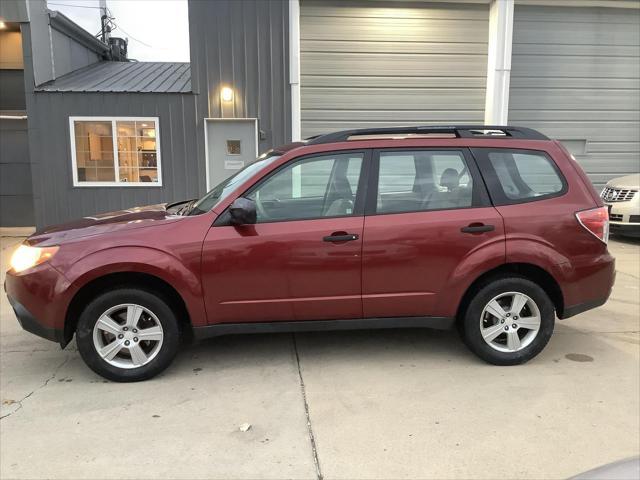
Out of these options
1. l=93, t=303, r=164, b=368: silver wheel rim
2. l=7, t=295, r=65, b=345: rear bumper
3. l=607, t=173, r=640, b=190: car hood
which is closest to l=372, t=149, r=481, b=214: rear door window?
l=93, t=303, r=164, b=368: silver wheel rim

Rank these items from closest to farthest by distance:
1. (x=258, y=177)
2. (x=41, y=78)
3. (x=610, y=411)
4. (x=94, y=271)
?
(x=610, y=411) < (x=94, y=271) < (x=258, y=177) < (x=41, y=78)

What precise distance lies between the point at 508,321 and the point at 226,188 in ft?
8.04

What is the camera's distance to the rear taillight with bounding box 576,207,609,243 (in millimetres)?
4039

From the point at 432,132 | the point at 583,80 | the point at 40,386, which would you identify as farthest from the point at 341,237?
the point at 583,80

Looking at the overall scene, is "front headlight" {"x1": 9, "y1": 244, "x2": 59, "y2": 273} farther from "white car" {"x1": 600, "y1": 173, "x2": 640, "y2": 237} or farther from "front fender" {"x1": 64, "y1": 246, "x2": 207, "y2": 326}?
"white car" {"x1": 600, "y1": 173, "x2": 640, "y2": 237}

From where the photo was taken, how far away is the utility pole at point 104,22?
54.9 ft

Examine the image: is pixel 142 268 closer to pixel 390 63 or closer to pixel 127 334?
pixel 127 334

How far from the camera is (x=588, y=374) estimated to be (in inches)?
158

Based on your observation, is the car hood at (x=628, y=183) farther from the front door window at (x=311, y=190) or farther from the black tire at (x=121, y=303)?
the black tire at (x=121, y=303)

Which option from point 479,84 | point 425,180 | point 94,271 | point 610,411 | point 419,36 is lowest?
point 610,411

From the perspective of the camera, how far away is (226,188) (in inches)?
166

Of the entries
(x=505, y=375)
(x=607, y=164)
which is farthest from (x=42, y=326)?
(x=607, y=164)

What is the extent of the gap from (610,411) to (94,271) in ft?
11.8

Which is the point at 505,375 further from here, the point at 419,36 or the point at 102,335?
the point at 419,36
